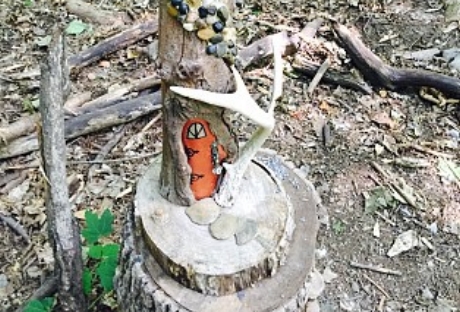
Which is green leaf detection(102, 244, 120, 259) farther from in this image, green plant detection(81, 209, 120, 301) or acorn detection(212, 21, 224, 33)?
acorn detection(212, 21, 224, 33)

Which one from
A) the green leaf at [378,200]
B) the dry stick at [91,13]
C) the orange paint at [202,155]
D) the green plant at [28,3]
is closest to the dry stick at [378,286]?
the green leaf at [378,200]

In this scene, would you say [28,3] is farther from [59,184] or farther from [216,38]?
[216,38]

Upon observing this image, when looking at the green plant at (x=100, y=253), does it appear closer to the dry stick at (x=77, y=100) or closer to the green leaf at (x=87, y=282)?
the green leaf at (x=87, y=282)

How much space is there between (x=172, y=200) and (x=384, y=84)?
1.65m

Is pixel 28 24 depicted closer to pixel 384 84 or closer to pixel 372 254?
pixel 384 84

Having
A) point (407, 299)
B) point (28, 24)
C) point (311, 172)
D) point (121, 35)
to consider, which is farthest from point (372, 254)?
point (28, 24)

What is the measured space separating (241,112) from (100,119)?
1387mm

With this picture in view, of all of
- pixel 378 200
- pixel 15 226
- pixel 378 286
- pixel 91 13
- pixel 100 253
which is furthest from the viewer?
pixel 91 13

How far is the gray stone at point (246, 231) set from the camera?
1.99m

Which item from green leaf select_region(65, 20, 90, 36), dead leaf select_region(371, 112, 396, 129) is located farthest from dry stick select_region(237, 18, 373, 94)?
green leaf select_region(65, 20, 90, 36)

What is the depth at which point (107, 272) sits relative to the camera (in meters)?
2.42

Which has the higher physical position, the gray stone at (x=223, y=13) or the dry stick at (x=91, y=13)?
the gray stone at (x=223, y=13)

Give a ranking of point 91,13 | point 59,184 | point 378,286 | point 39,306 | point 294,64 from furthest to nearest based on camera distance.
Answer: point 91,13 → point 294,64 → point 378,286 → point 39,306 → point 59,184

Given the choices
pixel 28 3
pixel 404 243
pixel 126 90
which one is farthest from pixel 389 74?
pixel 28 3
